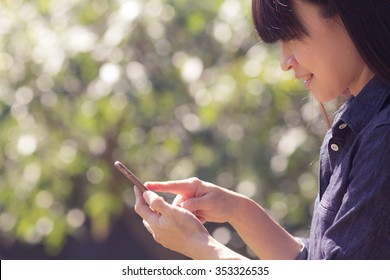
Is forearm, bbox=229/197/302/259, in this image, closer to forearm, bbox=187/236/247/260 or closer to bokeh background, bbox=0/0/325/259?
forearm, bbox=187/236/247/260

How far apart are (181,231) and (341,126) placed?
320 millimetres

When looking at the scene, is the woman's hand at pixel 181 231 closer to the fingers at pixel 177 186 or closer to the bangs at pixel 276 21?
the fingers at pixel 177 186

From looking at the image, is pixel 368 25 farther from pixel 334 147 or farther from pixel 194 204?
pixel 194 204

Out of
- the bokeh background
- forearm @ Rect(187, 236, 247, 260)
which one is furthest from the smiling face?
the bokeh background

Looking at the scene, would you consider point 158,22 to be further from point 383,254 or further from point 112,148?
point 383,254

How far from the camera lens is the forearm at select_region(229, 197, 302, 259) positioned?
1738 millimetres

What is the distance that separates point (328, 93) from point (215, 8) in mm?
1359

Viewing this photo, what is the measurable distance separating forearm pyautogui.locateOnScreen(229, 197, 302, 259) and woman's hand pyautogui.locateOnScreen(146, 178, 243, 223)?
0.06 ft

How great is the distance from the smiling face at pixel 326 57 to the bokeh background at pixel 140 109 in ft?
3.81

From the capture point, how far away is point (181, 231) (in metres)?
1.57

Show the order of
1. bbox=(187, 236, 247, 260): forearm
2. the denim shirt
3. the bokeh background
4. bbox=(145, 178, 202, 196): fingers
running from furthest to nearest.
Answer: the bokeh background → bbox=(145, 178, 202, 196): fingers → bbox=(187, 236, 247, 260): forearm → the denim shirt

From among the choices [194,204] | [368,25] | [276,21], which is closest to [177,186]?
[194,204]

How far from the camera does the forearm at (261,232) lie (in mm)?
1738

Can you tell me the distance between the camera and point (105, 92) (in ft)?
8.95
